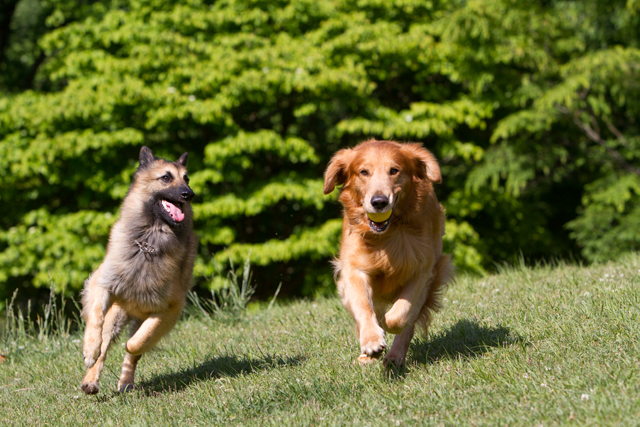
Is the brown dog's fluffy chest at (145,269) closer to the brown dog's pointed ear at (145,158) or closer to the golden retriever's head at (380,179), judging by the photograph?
the brown dog's pointed ear at (145,158)

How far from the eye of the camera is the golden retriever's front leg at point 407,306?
3678 mm

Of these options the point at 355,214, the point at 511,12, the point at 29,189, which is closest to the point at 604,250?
the point at 511,12

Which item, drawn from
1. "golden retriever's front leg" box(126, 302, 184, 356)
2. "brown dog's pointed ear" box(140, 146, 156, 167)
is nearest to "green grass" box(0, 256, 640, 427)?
"golden retriever's front leg" box(126, 302, 184, 356)

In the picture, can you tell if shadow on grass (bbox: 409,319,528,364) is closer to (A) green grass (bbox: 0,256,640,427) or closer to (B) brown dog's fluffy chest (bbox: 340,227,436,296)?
(A) green grass (bbox: 0,256,640,427)

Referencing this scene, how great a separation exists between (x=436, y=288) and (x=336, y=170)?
43.5 inches

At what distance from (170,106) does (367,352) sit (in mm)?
9272

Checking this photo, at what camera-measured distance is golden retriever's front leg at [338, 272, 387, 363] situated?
133 inches

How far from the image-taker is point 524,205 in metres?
14.4

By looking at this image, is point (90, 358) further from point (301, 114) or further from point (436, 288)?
point (301, 114)

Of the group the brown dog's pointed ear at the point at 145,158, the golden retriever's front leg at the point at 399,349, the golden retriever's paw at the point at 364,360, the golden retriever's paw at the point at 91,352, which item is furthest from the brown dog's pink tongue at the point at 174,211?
the golden retriever's front leg at the point at 399,349

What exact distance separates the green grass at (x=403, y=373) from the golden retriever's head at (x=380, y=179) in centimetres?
97

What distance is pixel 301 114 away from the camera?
12.4 m

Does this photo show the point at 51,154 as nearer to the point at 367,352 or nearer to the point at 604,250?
the point at 367,352

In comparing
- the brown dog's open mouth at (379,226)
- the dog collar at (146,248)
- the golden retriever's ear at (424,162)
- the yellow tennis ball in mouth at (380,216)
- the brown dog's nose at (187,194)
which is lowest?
the dog collar at (146,248)
